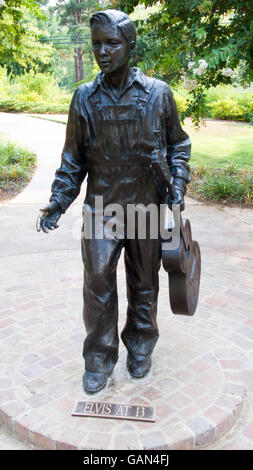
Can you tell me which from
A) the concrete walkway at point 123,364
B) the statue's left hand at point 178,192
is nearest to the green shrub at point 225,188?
the concrete walkway at point 123,364

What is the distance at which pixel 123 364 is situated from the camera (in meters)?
3.51

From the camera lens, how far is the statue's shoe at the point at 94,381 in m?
3.14

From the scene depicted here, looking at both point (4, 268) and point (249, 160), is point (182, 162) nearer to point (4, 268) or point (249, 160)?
point (4, 268)

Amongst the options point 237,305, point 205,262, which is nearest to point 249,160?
point 205,262

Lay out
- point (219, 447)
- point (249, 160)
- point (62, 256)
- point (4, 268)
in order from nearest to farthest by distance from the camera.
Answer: point (219, 447)
point (4, 268)
point (62, 256)
point (249, 160)

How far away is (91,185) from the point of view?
3.05 m

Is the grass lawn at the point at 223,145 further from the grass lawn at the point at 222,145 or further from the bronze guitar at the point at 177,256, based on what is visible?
the bronze guitar at the point at 177,256

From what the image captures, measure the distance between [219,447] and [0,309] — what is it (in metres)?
2.45

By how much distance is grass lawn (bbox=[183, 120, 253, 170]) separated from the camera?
39.7ft

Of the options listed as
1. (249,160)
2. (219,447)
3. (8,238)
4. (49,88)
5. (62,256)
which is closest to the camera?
(219,447)

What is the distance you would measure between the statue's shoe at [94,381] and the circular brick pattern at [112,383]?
0.04 m

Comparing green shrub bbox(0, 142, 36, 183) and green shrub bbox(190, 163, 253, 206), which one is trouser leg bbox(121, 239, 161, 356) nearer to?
green shrub bbox(190, 163, 253, 206)

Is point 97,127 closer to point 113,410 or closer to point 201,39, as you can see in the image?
point 113,410

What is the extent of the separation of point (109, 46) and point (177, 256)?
1234mm
